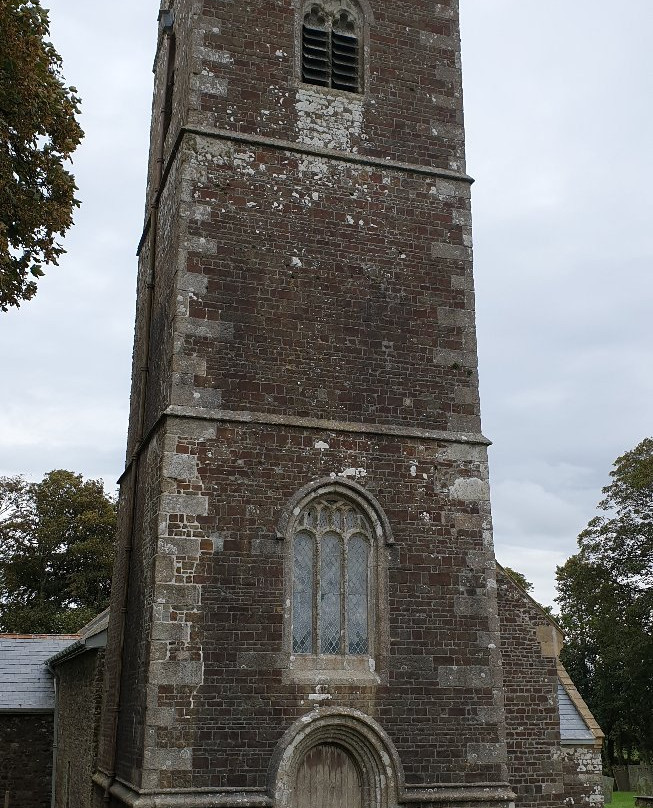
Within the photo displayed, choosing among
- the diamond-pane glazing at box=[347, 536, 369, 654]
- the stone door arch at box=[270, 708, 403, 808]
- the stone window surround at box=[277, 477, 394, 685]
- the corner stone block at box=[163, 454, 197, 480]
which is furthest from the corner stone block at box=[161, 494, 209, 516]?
the stone door arch at box=[270, 708, 403, 808]

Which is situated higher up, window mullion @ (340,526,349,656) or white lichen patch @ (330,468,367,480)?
white lichen patch @ (330,468,367,480)

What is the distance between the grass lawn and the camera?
30.2 m

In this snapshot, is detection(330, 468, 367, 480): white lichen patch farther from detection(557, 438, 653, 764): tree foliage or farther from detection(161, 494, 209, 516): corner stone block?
detection(557, 438, 653, 764): tree foliage

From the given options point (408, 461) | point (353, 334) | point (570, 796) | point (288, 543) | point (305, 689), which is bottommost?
point (570, 796)

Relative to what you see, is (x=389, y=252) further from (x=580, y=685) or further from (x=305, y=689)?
(x=580, y=685)

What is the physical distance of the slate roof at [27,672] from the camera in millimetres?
20312

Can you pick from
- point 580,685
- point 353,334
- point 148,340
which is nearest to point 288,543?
point 353,334

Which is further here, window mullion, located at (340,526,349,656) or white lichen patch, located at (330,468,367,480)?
white lichen patch, located at (330,468,367,480)

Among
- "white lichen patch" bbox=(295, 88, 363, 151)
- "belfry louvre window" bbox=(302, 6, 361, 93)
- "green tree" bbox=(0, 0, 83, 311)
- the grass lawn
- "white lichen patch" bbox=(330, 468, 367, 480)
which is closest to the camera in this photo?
"green tree" bbox=(0, 0, 83, 311)

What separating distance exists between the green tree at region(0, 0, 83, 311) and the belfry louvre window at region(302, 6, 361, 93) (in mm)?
4693

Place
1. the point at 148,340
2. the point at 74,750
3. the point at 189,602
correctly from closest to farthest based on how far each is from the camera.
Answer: the point at 189,602
the point at 148,340
the point at 74,750

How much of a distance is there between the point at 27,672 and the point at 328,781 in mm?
12533

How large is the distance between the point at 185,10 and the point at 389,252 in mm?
5517

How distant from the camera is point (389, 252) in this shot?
13.8m
